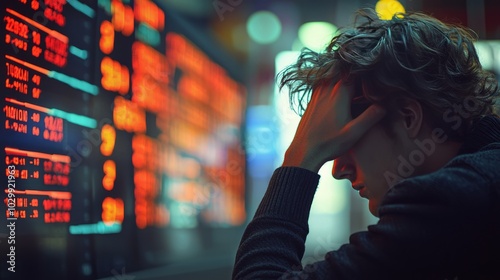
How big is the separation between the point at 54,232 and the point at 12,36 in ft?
0.82

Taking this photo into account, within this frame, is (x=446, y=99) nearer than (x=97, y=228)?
Yes

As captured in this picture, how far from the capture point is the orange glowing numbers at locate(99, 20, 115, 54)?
3.62 ft

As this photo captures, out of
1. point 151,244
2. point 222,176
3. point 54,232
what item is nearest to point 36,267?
point 54,232

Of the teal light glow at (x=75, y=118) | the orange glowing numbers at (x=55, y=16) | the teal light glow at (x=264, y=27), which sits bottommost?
the teal light glow at (x=75, y=118)

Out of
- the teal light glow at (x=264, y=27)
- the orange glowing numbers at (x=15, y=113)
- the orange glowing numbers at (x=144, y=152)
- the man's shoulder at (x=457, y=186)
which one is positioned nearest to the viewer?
the man's shoulder at (x=457, y=186)

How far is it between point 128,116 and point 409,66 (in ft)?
1.67

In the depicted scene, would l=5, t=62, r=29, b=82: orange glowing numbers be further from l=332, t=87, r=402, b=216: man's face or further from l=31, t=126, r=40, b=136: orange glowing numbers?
l=332, t=87, r=402, b=216: man's face

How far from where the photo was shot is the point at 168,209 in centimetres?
137

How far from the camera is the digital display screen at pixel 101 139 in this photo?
86cm

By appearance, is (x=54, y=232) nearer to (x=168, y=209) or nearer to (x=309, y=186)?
(x=309, y=186)

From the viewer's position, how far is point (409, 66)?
2.80ft

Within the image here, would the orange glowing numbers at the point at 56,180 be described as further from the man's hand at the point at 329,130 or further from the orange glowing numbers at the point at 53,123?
the man's hand at the point at 329,130

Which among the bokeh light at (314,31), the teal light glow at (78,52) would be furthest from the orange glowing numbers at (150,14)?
the bokeh light at (314,31)

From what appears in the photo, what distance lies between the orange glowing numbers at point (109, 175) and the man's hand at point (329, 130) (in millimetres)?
316
